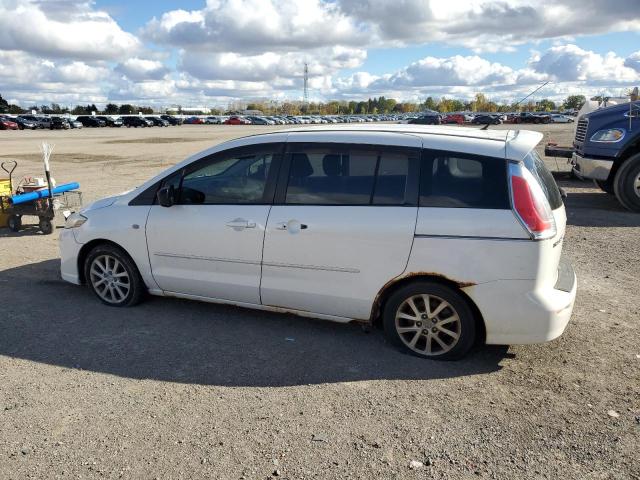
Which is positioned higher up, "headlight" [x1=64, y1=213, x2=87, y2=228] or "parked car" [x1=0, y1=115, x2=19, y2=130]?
"headlight" [x1=64, y1=213, x2=87, y2=228]

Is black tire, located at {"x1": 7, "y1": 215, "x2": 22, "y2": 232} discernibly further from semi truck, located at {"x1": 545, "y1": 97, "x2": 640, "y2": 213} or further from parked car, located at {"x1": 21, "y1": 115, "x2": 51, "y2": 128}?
parked car, located at {"x1": 21, "y1": 115, "x2": 51, "y2": 128}

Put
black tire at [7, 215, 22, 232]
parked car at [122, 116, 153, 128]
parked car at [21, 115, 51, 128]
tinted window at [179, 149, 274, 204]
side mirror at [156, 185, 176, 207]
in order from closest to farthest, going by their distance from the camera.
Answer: tinted window at [179, 149, 274, 204], side mirror at [156, 185, 176, 207], black tire at [7, 215, 22, 232], parked car at [21, 115, 51, 128], parked car at [122, 116, 153, 128]

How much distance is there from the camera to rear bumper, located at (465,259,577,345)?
383 cm

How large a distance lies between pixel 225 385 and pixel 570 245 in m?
5.62

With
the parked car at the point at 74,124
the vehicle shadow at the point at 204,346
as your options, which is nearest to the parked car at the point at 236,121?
the parked car at the point at 74,124

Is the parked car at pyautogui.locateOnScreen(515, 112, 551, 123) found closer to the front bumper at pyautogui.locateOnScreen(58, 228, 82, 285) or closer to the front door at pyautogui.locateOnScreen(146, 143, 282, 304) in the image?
the front door at pyautogui.locateOnScreen(146, 143, 282, 304)

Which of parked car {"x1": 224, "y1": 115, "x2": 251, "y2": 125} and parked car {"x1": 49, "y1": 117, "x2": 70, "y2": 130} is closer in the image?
parked car {"x1": 49, "y1": 117, "x2": 70, "y2": 130}

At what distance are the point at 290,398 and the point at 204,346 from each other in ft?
3.64

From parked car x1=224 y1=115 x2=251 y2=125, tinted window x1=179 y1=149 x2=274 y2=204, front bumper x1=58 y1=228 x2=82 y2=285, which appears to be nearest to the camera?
tinted window x1=179 y1=149 x2=274 y2=204

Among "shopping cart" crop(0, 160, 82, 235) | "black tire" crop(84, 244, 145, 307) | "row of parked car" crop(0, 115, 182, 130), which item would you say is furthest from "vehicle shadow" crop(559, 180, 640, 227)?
"row of parked car" crop(0, 115, 182, 130)

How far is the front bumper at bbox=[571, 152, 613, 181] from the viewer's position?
9922 mm

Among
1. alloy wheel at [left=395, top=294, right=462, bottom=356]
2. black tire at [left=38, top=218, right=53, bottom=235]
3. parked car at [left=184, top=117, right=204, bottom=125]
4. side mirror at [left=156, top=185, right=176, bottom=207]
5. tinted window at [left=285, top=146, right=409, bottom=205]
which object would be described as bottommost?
parked car at [left=184, top=117, right=204, bottom=125]

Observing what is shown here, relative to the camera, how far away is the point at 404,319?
421cm

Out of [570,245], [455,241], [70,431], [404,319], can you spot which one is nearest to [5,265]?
[70,431]
